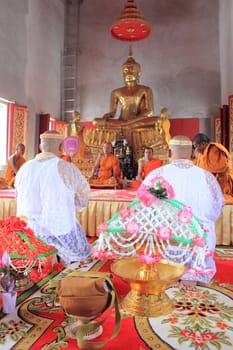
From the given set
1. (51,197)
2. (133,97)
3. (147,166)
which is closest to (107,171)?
(147,166)

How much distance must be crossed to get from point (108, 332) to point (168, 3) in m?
8.65

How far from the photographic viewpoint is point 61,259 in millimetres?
2676

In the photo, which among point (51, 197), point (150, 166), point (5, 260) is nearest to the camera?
point (5, 260)

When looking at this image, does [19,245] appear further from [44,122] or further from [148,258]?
[44,122]

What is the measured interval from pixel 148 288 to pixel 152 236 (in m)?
0.28

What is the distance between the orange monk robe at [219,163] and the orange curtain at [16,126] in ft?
13.4

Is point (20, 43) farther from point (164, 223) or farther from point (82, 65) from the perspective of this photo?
point (164, 223)

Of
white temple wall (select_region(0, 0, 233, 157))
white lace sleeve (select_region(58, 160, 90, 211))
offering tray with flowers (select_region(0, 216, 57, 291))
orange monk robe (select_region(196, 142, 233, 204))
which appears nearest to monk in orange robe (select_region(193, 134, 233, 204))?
orange monk robe (select_region(196, 142, 233, 204))

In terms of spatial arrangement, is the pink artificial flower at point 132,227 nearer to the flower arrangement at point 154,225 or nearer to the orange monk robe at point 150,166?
the flower arrangement at point 154,225

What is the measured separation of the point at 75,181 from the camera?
8.70 ft

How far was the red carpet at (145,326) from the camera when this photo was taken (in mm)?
1456

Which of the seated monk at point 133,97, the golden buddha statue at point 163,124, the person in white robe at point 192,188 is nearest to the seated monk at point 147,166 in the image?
the golden buddha statue at point 163,124

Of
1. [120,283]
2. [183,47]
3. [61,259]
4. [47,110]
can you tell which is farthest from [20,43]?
[120,283]

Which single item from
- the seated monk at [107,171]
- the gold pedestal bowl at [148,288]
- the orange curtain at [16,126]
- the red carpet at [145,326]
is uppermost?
the orange curtain at [16,126]
